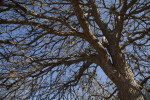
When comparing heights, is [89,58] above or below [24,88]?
above

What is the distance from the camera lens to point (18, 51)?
3047 millimetres

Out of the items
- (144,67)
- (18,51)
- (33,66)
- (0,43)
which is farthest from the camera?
(144,67)

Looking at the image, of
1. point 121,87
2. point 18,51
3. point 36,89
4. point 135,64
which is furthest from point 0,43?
point 135,64

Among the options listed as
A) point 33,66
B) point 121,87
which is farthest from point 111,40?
point 33,66

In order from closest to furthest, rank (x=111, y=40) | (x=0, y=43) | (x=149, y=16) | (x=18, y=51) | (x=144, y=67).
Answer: (x=0, y=43), (x=18, y=51), (x=111, y=40), (x=149, y=16), (x=144, y=67)

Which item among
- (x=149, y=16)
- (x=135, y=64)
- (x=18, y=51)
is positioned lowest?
(x=135, y=64)

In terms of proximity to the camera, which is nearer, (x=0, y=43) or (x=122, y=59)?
(x=0, y=43)

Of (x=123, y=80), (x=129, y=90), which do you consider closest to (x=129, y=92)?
(x=129, y=90)

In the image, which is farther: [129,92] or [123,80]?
[123,80]

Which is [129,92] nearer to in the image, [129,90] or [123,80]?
[129,90]

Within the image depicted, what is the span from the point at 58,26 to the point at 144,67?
289 centimetres

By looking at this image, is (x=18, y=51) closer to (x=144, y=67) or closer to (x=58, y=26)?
(x=58, y=26)

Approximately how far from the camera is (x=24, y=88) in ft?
12.0

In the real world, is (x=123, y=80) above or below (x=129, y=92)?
above
